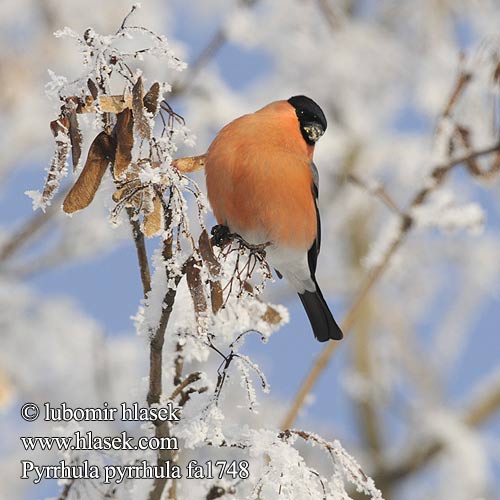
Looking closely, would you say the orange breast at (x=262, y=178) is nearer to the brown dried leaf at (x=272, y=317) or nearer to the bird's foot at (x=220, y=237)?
the bird's foot at (x=220, y=237)

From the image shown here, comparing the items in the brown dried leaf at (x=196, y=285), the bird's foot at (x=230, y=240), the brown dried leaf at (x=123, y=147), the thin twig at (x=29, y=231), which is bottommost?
the brown dried leaf at (x=196, y=285)

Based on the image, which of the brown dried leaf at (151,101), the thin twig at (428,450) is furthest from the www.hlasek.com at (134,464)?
the thin twig at (428,450)

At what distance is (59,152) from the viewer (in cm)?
117

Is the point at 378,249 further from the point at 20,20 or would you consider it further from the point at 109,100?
the point at 20,20

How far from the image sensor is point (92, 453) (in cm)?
139

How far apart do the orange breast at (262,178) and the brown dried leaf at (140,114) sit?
0.66 m

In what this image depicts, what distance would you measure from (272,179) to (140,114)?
2.66ft

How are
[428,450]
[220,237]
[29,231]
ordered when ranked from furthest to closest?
[428,450] < [29,231] < [220,237]

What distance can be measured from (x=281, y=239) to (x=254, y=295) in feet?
1.97

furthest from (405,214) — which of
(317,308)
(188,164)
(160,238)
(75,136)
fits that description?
(75,136)

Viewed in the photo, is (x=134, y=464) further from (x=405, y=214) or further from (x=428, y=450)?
(x=428, y=450)

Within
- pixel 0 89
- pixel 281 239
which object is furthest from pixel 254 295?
pixel 0 89

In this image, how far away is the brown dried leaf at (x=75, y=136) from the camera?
3.81ft

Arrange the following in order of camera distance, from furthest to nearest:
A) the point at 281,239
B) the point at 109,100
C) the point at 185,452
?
the point at 185,452 → the point at 281,239 → the point at 109,100
